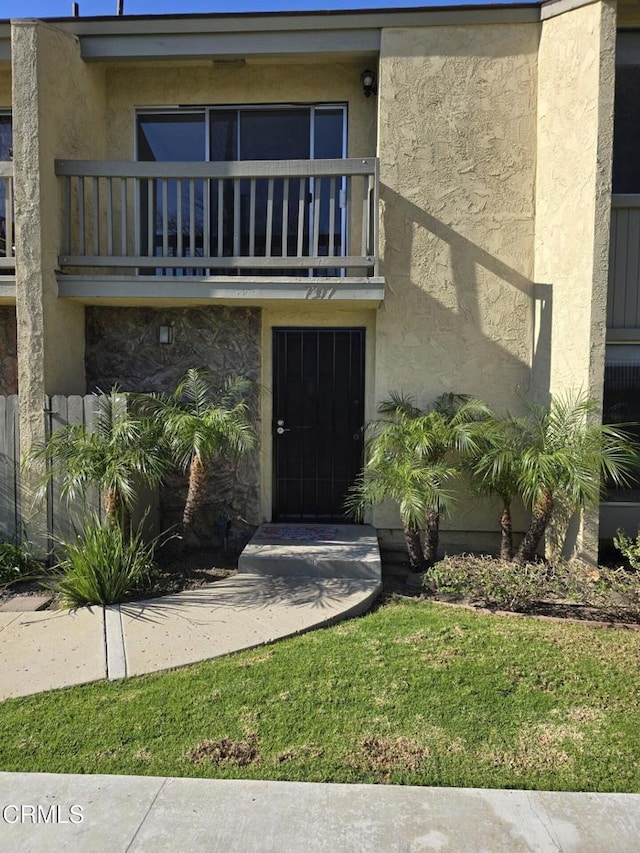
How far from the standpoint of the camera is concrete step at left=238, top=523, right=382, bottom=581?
5.73 m

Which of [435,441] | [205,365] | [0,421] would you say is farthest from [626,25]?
[0,421]

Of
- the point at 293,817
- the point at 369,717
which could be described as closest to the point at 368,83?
the point at 369,717

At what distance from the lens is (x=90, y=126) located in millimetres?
7020

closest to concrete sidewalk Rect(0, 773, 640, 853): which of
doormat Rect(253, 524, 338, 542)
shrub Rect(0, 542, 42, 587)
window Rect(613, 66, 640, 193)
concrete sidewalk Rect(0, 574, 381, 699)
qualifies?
concrete sidewalk Rect(0, 574, 381, 699)

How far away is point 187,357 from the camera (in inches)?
284

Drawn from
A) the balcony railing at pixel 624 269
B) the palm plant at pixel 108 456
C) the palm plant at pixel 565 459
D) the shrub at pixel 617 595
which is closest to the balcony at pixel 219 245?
the palm plant at pixel 108 456

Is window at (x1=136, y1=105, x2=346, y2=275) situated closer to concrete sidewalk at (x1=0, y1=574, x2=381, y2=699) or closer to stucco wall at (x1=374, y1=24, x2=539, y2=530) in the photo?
stucco wall at (x1=374, y1=24, x2=539, y2=530)

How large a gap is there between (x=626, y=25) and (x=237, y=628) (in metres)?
7.04

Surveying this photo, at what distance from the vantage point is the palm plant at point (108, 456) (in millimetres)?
5418

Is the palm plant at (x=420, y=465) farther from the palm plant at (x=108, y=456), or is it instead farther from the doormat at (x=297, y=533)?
the palm plant at (x=108, y=456)

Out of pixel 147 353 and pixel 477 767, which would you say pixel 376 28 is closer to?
pixel 147 353

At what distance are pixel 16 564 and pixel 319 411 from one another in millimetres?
3586

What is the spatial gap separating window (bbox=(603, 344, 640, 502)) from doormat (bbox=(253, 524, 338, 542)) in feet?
9.79

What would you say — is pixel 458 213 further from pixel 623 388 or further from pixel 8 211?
pixel 8 211
